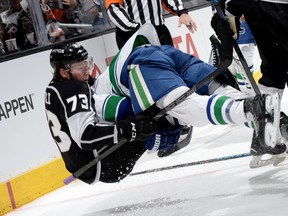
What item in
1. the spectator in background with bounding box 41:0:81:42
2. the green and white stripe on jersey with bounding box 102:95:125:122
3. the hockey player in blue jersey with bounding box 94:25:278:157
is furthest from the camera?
the spectator in background with bounding box 41:0:81:42

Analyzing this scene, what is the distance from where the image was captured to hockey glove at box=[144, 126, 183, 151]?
123 inches

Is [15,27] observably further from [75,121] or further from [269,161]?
[269,161]

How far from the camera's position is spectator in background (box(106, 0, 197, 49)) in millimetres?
4477

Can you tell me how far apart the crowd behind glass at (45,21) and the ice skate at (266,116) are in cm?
197

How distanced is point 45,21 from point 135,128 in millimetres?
1857

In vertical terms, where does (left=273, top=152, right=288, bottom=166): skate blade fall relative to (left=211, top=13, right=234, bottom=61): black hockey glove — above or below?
below

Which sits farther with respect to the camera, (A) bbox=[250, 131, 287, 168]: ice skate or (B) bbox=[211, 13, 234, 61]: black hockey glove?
(A) bbox=[250, 131, 287, 168]: ice skate

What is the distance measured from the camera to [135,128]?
9.55 feet

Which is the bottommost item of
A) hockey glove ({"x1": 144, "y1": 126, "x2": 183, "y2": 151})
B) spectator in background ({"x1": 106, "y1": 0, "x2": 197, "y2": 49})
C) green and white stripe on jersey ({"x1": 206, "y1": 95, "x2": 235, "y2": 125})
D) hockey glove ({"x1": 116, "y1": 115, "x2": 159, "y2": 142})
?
hockey glove ({"x1": 144, "y1": 126, "x2": 183, "y2": 151})

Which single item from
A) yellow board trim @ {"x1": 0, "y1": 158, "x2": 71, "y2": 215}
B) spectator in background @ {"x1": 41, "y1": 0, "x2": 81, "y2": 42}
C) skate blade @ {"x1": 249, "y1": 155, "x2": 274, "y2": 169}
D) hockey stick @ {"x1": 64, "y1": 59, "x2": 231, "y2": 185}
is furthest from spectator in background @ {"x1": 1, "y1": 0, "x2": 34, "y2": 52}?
skate blade @ {"x1": 249, "y1": 155, "x2": 274, "y2": 169}

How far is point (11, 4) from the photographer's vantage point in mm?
4328

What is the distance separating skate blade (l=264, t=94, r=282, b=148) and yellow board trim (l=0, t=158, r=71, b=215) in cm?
181

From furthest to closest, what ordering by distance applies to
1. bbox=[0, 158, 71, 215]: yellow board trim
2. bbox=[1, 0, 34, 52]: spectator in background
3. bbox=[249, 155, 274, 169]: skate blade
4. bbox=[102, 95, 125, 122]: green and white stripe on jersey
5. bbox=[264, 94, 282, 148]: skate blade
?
bbox=[1, 0, 34, 52]: spectator in background → bbox=[0, 158, 71, 215]: yellow board trim → bbox=[249, 155, 274, 169]: skate blade → bbox=[102, 95, 125, 122]: green and white stripe on jersey → bbox=[264, 94, 282, 148]: skate blade

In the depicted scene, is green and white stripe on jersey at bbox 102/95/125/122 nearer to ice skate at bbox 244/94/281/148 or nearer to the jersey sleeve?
the jersey sleeve
